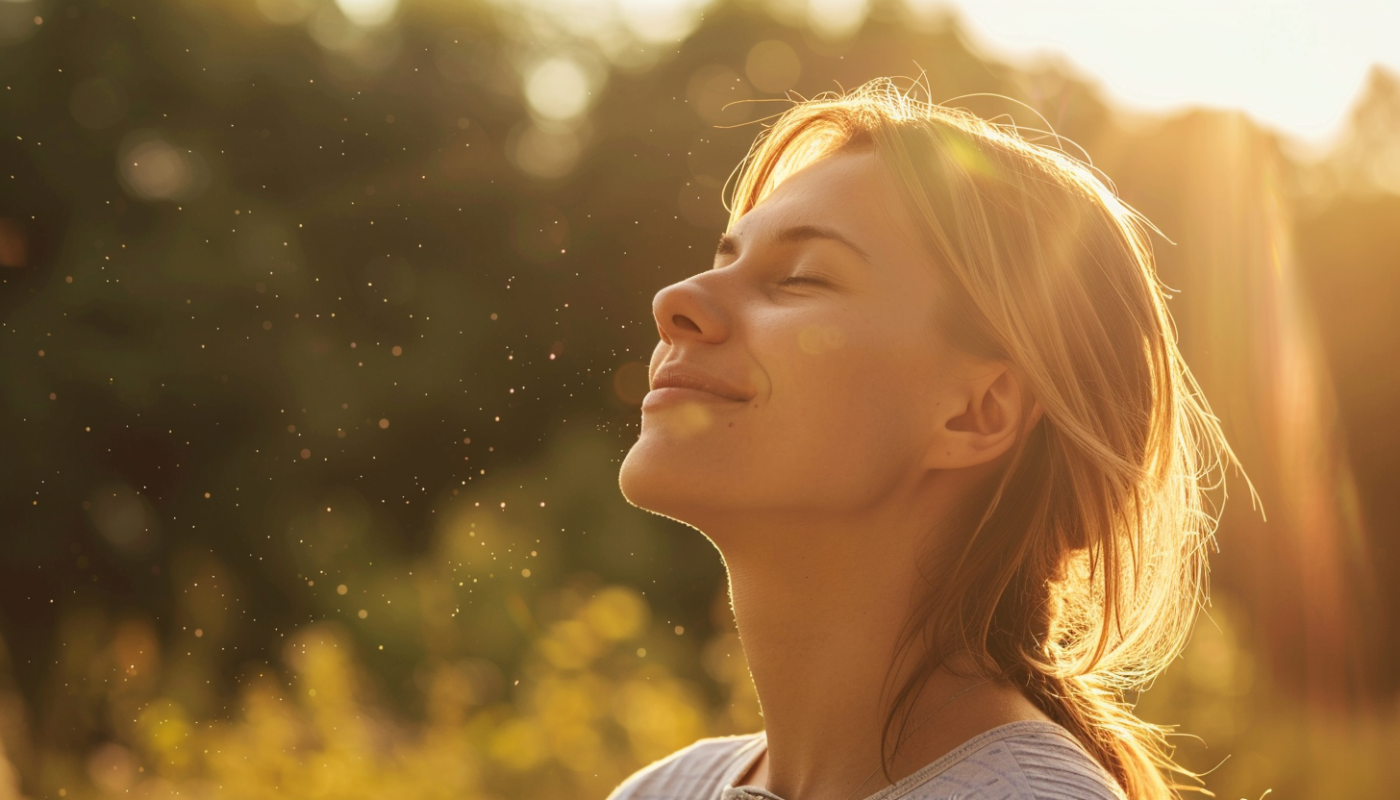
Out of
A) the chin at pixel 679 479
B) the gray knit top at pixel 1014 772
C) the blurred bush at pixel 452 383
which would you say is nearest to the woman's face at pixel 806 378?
the chin at pixel 679 479

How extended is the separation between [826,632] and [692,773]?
0.42 metres

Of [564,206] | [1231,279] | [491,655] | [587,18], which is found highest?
[587,18]

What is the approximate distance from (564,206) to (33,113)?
164 inches

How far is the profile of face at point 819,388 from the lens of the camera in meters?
1.58

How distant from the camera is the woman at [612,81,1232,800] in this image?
158 cm

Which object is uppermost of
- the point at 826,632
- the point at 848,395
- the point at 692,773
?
the point at 848,395

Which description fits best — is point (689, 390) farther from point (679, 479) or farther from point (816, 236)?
point (816, 236)

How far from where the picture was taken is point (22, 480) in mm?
8117

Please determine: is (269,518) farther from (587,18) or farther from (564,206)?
(587,18)

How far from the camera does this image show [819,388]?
1.57 metres

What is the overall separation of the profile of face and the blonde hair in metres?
0.06

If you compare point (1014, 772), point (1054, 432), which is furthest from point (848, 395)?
point (1014, 772)

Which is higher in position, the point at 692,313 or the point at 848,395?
the point at 692,313

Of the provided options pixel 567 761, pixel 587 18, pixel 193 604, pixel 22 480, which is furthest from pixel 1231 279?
pixel 22 480
